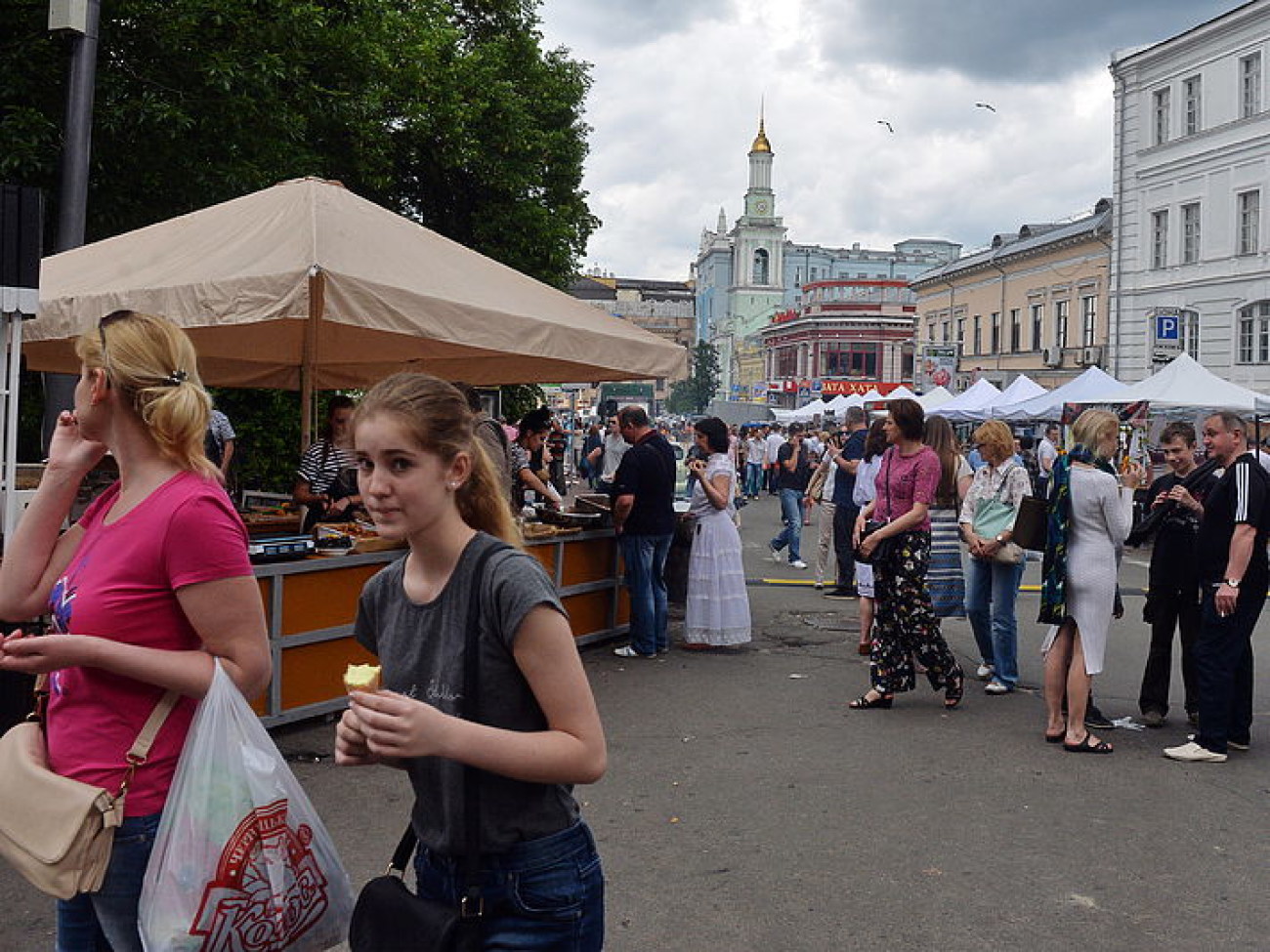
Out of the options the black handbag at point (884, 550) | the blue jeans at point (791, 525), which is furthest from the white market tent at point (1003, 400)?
the black handbag at point (884, 550)

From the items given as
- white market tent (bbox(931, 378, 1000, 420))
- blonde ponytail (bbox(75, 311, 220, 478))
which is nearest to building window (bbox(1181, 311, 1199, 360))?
white market tent (bbox(931, 378, 1000, 420))

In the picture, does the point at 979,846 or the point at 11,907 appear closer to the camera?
the point at 11,907

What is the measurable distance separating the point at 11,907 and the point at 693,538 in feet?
20.0

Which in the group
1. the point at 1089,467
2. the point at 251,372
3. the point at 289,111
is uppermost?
the point at 289,111

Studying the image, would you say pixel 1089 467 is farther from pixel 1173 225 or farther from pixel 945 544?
pixel 1173 225

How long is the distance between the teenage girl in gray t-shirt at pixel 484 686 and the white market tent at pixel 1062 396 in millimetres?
20080

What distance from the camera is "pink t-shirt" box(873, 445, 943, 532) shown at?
7.27 meters

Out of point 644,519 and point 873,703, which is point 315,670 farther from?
point 873,703

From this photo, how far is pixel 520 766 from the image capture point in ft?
6.29

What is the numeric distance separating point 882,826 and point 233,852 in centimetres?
378

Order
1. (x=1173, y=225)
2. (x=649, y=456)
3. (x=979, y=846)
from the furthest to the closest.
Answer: (x=1173, y=225) → (x=649, y=456) → (x=979, y=846)

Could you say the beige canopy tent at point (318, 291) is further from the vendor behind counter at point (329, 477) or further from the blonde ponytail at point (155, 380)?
the blonde ponytail at point (155, 380)

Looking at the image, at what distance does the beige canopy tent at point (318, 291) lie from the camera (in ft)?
20.9

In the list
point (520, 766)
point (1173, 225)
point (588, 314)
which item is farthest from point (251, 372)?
point (1173, 225)
